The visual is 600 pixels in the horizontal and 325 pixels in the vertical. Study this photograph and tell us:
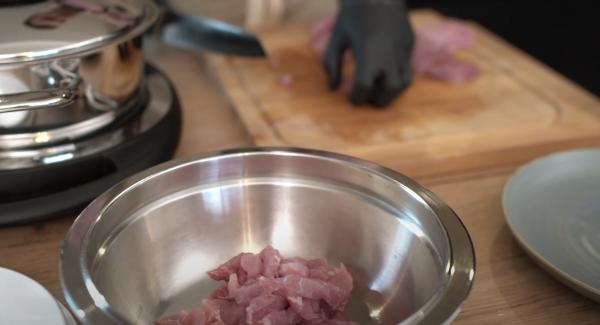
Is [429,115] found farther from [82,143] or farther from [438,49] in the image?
[82,143]

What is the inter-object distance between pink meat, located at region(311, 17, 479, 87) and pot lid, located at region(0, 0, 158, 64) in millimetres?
477

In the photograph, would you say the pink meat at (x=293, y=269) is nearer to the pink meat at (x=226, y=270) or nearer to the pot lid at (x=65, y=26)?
the pink meat at (x=226, y=270)

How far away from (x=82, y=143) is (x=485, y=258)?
53cm

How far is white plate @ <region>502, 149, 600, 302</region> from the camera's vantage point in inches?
27.9

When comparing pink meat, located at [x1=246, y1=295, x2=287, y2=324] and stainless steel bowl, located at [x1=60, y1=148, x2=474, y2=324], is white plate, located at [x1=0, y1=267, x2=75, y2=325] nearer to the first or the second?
stainless steel bowl, located at [x1=60, y1=148, x2=474, y2=324]

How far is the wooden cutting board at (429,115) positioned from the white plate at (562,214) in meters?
0.12

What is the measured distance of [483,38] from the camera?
1443 millimetres

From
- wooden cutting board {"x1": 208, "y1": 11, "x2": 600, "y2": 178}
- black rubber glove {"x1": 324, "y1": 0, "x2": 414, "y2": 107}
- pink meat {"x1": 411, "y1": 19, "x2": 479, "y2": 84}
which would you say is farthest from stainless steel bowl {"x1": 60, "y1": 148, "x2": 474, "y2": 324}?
pink meat {"x1": 411, "y1": 19, "x2": 479, "y2": 84}

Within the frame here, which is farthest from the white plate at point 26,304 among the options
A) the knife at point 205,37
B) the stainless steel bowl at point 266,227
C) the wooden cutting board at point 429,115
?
the knife at point 205,37

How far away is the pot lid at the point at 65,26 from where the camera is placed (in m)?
0.72

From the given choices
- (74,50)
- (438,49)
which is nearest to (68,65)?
(74,50)

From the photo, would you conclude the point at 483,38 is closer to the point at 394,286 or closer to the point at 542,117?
the point at 542,117

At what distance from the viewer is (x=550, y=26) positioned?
6.53 ft

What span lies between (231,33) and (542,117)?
568 millimetres
